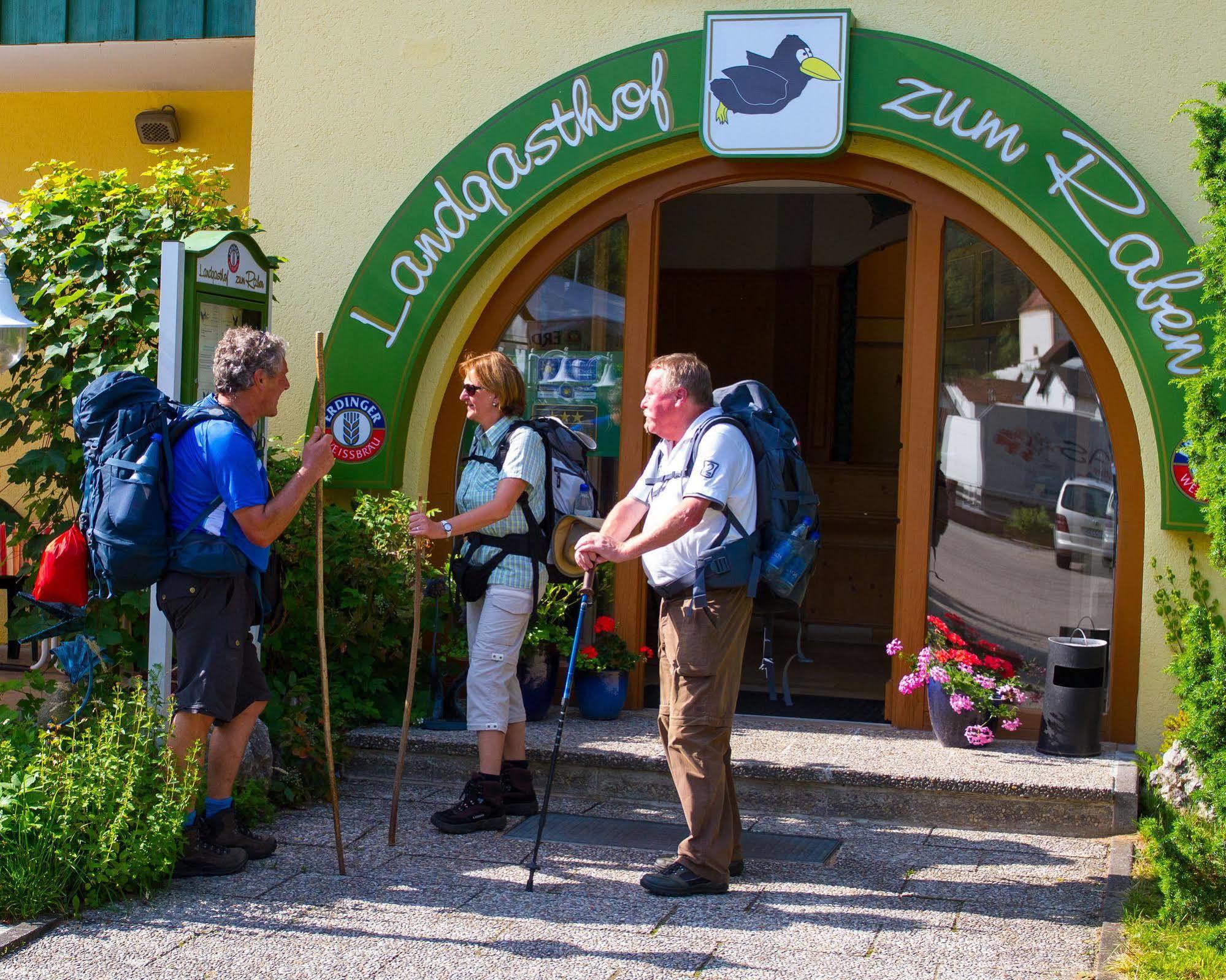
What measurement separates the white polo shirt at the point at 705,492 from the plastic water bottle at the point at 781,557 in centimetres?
12

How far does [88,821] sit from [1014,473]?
4.37 m

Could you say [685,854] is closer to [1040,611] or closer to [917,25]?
[1040,611]

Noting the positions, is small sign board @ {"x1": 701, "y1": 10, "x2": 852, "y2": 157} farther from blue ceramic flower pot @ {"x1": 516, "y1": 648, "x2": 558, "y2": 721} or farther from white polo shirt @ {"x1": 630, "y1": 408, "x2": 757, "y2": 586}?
blue ceramic flower pot @ {"x1": 516, "y1": 648, "x2": 558, "y2": 721}

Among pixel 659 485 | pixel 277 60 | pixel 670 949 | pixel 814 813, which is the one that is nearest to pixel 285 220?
pixel 277 60

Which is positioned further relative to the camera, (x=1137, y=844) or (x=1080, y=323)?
(x=1080, y=323)

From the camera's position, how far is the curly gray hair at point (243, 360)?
4.75 meters

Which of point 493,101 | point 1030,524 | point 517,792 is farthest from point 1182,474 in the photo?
point 493,101

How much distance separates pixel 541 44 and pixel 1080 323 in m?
2.95

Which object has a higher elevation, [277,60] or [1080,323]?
[277,60]

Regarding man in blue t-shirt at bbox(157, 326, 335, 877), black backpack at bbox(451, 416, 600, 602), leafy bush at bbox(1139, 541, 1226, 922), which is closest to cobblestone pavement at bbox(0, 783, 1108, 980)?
leafy bush at bbox(1139, 541, 1226, 922)

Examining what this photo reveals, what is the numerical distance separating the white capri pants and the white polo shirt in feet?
2.42

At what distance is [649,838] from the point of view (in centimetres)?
553

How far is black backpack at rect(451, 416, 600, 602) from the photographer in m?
5.34

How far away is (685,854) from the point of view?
4.74 metres
